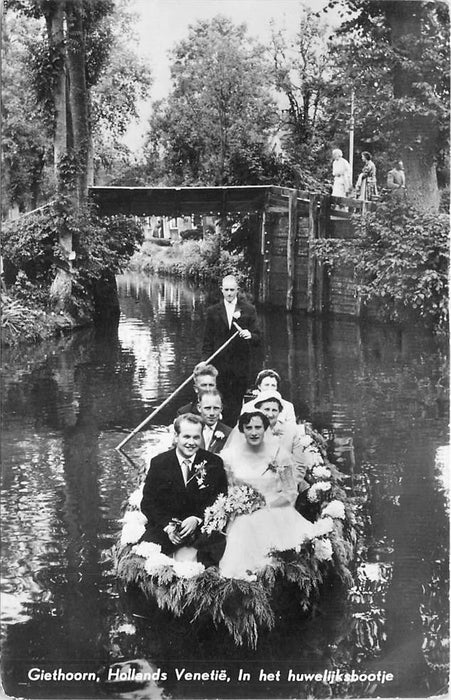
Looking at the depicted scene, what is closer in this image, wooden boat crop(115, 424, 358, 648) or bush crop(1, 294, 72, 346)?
wooden boat crop(115, 424, 358, 648)

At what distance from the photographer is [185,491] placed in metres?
6.01

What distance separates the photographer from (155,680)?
554cm

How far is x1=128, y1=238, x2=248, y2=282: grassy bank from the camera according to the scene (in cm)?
1056

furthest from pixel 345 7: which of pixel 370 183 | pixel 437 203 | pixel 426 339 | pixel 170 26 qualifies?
pixel 370 183

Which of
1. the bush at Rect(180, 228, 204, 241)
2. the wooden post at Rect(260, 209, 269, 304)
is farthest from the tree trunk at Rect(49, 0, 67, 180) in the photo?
the wooden post at Rect(260, 209, 269, 304)

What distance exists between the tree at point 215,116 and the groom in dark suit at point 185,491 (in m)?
3.30

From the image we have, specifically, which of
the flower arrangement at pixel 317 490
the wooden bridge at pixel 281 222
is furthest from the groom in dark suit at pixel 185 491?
the wooden bridge at pixel 281 222

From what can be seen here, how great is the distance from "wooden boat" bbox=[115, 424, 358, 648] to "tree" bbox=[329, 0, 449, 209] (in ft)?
12.3

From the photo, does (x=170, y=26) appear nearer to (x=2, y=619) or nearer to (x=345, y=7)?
(x=345, y=7)

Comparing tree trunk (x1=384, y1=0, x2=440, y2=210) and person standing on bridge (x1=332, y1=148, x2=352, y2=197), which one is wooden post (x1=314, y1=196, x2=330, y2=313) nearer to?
person standing on bridge (x1=332, y1=148, x2=352, y2=197)

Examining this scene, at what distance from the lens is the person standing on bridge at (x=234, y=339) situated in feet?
27.3

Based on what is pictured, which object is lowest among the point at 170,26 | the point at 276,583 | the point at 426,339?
the point at 276,583

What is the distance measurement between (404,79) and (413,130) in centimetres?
57

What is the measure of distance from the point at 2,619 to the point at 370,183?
7.55 meters
